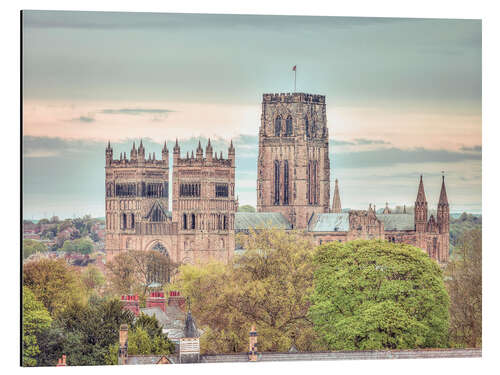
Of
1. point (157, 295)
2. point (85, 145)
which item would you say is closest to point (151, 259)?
point (157, 295)

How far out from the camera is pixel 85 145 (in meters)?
40.7

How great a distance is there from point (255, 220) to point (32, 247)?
28.7 m

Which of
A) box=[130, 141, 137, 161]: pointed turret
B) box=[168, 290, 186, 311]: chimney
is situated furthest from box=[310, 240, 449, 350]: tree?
box=[130, 141, 137, 161]: pointed turret

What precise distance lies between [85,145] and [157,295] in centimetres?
706

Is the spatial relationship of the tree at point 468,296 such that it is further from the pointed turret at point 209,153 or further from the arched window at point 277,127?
the arched window at point 277,127

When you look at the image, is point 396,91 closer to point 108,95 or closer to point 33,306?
point 108,95

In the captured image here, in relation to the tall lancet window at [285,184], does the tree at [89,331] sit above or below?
below

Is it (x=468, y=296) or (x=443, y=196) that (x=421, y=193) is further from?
(x=468, y=296)

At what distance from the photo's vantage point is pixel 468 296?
1511 inches

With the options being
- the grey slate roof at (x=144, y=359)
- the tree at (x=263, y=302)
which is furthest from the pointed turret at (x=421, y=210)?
the grey slate roof at (x=144, y=359)

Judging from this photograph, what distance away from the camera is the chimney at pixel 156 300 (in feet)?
147

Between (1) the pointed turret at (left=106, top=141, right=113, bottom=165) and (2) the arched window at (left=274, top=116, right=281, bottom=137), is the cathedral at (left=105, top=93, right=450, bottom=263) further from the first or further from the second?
(1) the pointed turret at (left=106, top=141, right=113, bottom=165)

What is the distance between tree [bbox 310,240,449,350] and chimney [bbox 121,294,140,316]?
24.5ft

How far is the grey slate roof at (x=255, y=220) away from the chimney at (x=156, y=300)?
19606mm
